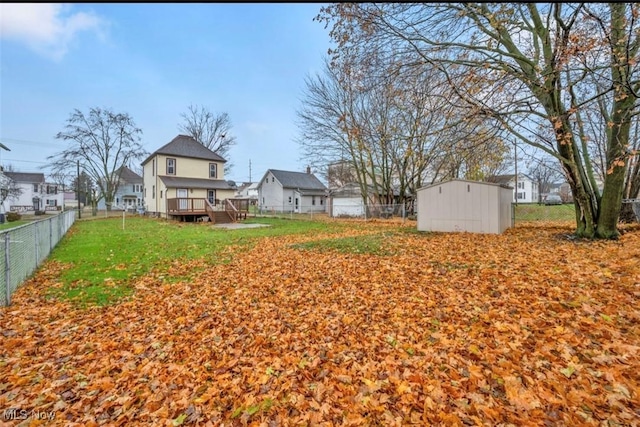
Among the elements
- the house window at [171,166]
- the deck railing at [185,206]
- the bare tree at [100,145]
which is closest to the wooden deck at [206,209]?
the deck railing at [185,206]

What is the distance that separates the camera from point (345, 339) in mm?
3396

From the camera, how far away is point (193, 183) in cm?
2497

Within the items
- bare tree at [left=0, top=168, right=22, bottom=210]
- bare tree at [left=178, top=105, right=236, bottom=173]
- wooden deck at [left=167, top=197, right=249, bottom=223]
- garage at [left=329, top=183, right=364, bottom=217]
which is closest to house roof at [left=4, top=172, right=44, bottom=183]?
bare tree at [left=0, top=168, right=22, bottom=210]

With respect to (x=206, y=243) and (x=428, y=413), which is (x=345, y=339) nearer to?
(x=428, y=413)

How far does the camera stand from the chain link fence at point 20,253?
4.96 metres

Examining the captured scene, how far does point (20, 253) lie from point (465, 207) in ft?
43.4

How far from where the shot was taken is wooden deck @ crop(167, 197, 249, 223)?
20.0 m

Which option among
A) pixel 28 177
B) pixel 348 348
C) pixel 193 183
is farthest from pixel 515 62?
pixel 28 177

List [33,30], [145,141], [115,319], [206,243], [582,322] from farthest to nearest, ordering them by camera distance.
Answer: [145,141]
[206,243]
[115,319]
[33,30]
[582,322]

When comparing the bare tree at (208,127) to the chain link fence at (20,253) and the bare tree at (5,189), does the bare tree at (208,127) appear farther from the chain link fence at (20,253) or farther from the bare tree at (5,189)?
the chain link fence at (20,253)

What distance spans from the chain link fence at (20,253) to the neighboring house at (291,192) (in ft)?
81.9

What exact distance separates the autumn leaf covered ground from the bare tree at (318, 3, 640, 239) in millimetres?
2964

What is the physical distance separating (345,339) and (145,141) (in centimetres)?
3764

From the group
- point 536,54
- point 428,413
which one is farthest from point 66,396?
point 536,54
